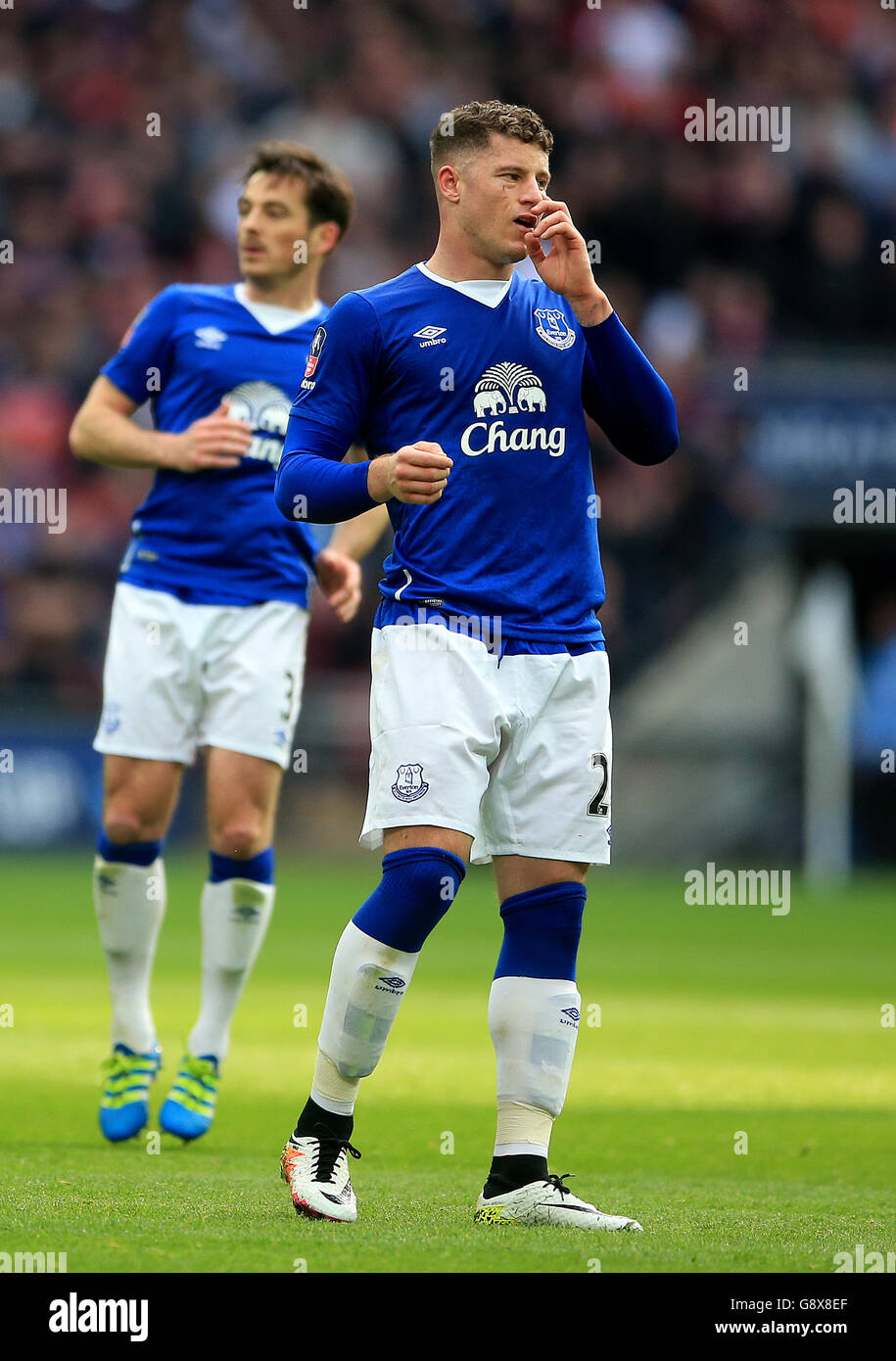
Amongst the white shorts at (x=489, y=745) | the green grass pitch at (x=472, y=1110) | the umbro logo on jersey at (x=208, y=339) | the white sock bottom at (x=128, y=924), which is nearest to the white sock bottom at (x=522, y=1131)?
the green grass pitch at (x=472, y=1110)

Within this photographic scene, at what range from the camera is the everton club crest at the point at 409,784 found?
173 inches

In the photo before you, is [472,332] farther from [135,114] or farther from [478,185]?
[135,114]

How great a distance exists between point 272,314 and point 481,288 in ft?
6.00

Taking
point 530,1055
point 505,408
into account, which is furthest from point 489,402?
point 530,1055

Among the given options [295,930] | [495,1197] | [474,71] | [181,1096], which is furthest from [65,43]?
[495,1197]

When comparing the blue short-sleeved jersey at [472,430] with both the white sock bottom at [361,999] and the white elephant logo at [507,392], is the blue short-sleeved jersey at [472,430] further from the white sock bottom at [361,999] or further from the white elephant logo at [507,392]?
the white sock bottom at [361,999]

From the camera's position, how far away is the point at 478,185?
4652mm

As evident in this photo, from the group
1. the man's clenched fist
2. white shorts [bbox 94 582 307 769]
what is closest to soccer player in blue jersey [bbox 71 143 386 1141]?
white shorts [bbox 94 582 307 769]

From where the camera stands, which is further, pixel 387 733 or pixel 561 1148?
pixel 561 1148

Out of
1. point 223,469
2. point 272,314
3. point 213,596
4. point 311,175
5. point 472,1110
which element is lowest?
point 472,1110

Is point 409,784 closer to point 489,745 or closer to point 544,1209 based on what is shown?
point 489,745

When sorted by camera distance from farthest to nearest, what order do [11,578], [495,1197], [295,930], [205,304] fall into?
1. [11,578]
2. [295,930]
3. [205,304]
4. [495,1197]

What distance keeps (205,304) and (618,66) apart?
534 inches

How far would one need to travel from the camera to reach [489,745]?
4.47m
